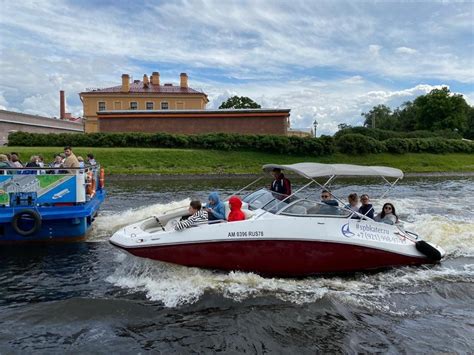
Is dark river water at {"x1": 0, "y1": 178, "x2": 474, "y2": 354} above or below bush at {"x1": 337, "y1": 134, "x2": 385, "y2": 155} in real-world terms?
below

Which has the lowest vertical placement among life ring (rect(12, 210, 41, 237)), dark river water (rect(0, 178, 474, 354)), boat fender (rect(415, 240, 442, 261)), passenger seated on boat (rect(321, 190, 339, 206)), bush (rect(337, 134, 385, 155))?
dark river water (rect(0, 178, 474, 354))

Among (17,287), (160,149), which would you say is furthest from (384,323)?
(160,149)

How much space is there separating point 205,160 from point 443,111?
5620 cm

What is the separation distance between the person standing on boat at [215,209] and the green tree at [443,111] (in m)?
74.9

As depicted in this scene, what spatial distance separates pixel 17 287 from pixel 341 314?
6.35 m

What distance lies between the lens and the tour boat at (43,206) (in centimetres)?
1130

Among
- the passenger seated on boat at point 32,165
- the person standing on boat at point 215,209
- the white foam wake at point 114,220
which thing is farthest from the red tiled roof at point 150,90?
the person standing on boat at point 215,209

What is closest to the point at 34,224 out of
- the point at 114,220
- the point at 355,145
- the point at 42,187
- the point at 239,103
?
the point at 42,187

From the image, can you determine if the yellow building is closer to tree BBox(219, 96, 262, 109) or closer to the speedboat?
tree BBox(219, 96, 262, 109)

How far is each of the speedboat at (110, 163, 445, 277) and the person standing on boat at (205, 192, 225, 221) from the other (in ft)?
1.18

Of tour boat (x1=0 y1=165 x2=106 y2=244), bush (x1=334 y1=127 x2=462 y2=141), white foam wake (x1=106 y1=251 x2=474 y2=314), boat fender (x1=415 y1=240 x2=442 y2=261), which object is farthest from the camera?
bush (x1=334 y1=127 x2=462 y2=141)

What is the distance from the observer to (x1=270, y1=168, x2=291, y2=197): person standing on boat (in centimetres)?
1094

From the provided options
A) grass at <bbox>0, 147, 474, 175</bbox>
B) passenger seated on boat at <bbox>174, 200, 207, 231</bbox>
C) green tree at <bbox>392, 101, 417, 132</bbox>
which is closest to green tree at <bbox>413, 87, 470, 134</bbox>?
green tree at <bbox>392, 101, 417, 132</bbox>

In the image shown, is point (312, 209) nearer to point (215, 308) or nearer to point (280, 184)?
point (280, 184)
